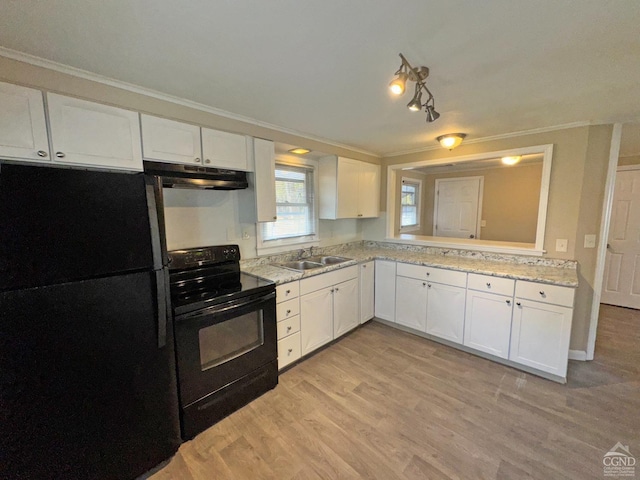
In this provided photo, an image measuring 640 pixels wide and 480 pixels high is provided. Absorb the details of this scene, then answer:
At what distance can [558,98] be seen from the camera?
194 cm

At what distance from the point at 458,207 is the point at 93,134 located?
5.82 m

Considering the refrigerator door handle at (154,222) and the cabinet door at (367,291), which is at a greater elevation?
the refrigerator door handle at (154,222)

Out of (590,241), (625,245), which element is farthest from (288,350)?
(625,245)

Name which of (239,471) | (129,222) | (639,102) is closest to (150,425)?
(239,471)

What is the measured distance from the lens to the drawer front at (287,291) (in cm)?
234

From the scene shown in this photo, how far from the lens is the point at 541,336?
93.3 inches

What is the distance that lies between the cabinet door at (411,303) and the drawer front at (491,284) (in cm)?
50

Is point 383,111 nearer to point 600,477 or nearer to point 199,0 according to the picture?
point 199,0

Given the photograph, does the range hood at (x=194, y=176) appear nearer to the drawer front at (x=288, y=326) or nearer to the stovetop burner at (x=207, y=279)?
the stovetop burner at (x=207, y=279)

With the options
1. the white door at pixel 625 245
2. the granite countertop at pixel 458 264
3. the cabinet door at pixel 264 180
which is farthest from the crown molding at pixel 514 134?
the white door at pixel 625 245

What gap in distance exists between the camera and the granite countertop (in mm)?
2422

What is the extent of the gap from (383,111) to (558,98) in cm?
124

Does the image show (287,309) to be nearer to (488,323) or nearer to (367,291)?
(367,291)

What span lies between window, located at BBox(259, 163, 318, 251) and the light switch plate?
9.13 feet
